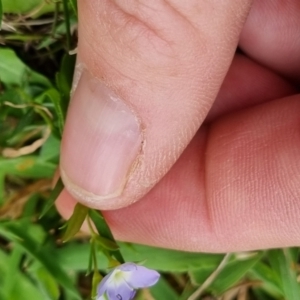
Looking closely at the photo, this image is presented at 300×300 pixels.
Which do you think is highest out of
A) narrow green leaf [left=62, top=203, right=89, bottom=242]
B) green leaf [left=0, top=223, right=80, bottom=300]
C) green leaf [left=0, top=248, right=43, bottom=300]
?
narrow green leaf [left=62, top=203, right=89, bottom=242]

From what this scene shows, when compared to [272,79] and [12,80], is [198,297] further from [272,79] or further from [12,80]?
[12,80]

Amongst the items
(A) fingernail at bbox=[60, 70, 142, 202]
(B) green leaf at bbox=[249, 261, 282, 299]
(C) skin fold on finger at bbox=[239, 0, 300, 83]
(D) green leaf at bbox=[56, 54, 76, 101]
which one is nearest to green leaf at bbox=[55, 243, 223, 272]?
(B) green leaf at bbox=[249, 261, 282, 299]

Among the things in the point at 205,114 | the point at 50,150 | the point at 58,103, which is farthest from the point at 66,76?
the point at 205,114

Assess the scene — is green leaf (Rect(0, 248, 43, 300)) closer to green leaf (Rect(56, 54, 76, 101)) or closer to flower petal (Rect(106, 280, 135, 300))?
flower petal (Rect(106, 280, 135, 300))

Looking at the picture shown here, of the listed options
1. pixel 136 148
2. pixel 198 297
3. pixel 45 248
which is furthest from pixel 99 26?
pixel 198 297

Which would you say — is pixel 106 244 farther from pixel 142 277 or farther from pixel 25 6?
pixel 25 6
